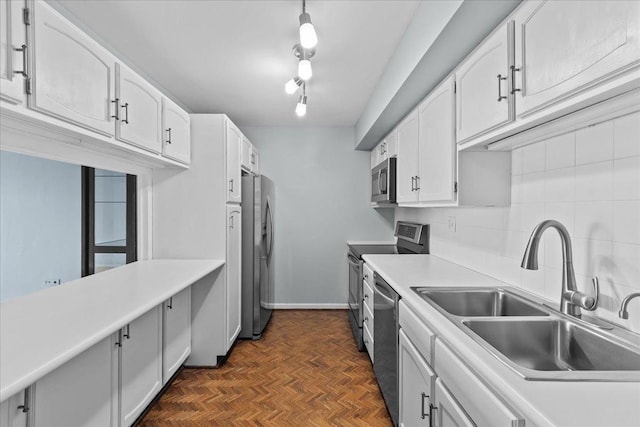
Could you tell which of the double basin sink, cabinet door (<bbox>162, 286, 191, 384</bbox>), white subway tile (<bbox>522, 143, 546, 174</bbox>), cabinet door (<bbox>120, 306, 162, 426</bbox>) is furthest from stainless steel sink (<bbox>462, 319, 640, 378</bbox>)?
cabinet door (<bbox>162, 286, 191, 384</bbox>)

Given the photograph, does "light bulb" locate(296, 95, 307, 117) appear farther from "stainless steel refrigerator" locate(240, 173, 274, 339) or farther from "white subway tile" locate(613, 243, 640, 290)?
"white subway tile" locate(613, 243, 640, 290)

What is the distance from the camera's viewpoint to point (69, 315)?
57.4 inches

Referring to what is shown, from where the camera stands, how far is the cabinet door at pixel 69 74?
1.29 meters

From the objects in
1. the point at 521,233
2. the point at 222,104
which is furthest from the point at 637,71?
the point at 222,104

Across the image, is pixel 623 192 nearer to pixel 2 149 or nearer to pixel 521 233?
pixel 521 233

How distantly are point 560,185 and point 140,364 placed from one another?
2.42 metres

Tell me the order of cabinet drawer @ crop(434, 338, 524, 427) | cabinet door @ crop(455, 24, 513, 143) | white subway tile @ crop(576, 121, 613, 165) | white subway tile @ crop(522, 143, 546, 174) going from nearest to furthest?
cabinet drawer @ crop(434, 338, 524, 427)
white subway tile @ crop(576, 121, 613, 165)
cabinet door @ crop(455, 24, 513, 143)
white subway tile @ crop(522, 143, 546, 174)

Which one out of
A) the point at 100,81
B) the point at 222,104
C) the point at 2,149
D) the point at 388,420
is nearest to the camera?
the point at 2,149

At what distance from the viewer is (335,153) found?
Answer: 4684 mm

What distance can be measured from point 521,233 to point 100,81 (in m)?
2.25

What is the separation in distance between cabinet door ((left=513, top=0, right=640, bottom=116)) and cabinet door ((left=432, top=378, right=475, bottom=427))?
1.04 m

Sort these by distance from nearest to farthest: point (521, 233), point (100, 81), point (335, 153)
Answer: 1. point (100, 81)
2. point (521, 233)
3. point (335, 153)

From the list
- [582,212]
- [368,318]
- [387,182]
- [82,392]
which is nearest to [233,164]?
[387,182]

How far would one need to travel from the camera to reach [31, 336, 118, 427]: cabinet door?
1300mm
